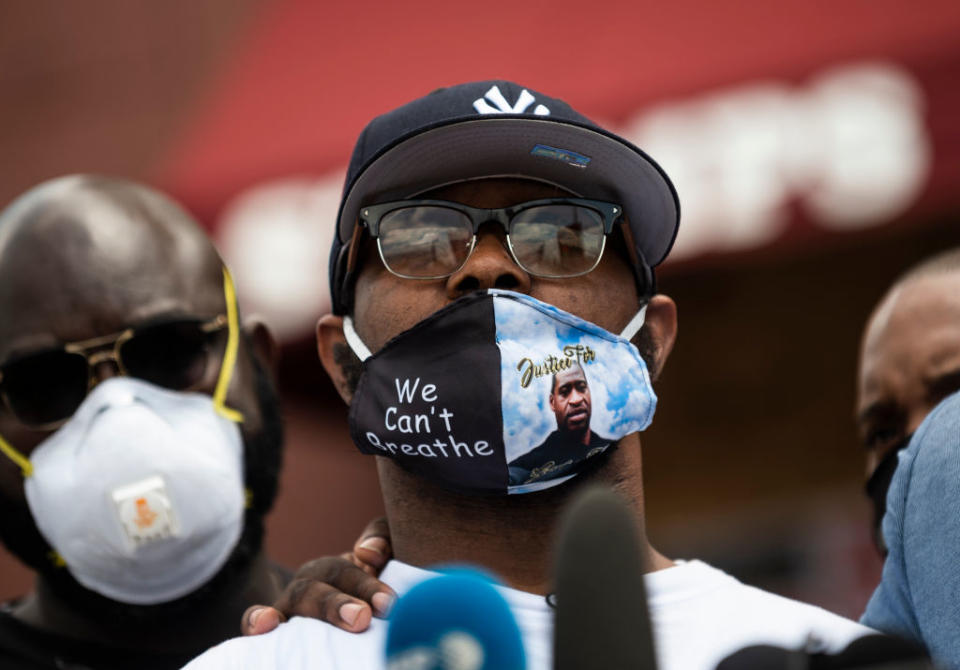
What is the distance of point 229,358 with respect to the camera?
3656 millimetres

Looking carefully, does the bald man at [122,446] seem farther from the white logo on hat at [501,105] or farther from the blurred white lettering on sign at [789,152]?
the blurred white lettering on sign at [789,152]

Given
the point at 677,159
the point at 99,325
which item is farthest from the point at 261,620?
the point at 677,159

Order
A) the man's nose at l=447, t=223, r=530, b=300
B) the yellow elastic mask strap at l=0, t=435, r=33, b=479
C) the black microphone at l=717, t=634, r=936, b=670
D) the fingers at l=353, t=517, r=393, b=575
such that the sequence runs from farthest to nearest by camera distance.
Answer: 1. the yellow elastic mask strap at l=0, t=435, r=33, b=479
2. the fingers at l=353, t=517, r=393, b=575
3. the man's nose at l=447, t=223, r=530, b=300
4. the black microphone at l=717, t=634, r=936, b=670

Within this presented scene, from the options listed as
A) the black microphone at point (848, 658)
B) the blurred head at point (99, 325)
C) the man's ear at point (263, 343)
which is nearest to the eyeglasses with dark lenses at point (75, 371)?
the blurred head at point (99, 325)

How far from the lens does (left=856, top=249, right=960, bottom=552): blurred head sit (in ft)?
10.0

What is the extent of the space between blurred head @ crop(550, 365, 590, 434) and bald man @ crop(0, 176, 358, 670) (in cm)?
126

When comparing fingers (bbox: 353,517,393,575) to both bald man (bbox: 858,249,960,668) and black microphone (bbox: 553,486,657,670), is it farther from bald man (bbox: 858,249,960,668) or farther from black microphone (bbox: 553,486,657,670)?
black microphone (bbox: 553,486,657,670)

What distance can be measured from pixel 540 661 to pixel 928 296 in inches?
61.1

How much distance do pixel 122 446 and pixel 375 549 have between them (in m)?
0.91

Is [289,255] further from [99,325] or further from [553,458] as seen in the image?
[553,458]

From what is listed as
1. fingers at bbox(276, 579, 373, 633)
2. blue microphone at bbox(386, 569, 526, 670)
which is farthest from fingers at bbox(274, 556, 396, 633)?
blue microphone at bbox(386, 569, 526, 670)

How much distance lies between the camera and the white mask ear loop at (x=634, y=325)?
273 cm

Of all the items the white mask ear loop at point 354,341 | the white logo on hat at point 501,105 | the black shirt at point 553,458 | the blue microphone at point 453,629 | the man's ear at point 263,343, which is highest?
the white logo on hat at point 501,105

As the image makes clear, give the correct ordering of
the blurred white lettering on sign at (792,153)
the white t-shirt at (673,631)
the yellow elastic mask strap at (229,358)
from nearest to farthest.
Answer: the white t-shirt at (673,631) < the yellow elastic mask strap at (229,358) < the blurred white lettering on sign at (792,153)
